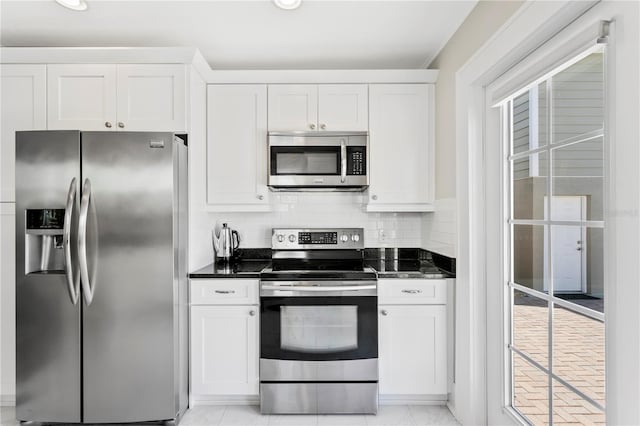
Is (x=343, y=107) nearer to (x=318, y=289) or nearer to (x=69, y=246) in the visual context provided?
(x=318, y=289)

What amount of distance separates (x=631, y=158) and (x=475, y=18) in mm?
1356

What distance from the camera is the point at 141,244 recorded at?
7.43ft

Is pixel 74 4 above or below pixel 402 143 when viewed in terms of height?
above

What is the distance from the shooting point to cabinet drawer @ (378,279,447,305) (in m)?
2.52

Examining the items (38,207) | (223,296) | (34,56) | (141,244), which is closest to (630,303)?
(223,296)

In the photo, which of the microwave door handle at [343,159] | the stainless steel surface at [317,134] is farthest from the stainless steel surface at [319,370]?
the stainless steel surface at [317,134]

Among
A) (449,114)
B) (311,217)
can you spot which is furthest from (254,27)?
(311,217)

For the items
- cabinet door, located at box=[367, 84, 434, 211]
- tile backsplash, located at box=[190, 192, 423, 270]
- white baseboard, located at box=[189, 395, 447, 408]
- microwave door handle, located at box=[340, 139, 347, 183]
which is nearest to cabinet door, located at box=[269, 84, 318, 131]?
microwave door handle, located at box=[340, 139, 347, 183]

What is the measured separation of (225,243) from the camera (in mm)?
3074

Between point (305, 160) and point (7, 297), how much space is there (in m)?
2.15

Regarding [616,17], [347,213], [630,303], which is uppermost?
[616,17]

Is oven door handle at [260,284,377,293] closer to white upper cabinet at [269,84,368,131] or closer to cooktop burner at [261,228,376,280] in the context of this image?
cooktop burner at [261,228,376,280]

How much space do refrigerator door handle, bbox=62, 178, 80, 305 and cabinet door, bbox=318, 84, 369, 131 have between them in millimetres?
1650

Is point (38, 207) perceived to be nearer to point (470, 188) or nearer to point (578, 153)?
point (470, 188)
